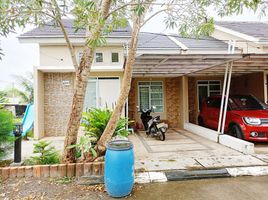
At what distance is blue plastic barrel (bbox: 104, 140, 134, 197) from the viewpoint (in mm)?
3619

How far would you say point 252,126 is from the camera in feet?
21.9

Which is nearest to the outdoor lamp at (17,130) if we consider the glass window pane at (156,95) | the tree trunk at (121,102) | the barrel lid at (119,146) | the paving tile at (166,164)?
the tree trunk at (121,102)

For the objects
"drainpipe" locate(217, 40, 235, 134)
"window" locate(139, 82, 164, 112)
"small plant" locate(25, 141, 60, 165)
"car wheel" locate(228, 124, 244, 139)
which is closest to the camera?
"small plant" locate(25, 141, 60, 165)

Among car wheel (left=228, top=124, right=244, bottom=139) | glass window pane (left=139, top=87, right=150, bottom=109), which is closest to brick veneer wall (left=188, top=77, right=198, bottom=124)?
glass window pane (left=139, top=87, right=150, bottom=109)

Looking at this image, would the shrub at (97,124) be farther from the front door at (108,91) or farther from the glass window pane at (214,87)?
the glass window pane at (214,87)

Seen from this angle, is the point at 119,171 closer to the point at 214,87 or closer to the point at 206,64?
the point at 206,64

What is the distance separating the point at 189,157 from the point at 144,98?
646 cm

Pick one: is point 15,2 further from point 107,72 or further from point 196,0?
point 107,72

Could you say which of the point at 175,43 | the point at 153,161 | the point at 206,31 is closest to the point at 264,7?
the point at 206,31

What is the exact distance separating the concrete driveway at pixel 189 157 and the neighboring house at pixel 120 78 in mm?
2750

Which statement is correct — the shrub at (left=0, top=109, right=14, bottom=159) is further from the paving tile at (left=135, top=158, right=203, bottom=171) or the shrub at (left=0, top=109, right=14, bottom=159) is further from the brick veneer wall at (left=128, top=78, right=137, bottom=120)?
the brick veneer wall at (left=128, top=78, right=137, bottom=120)

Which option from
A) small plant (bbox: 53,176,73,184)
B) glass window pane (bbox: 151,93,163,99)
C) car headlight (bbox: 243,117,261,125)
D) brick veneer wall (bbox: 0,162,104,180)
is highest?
glass window pane (bbox: 151,93,163,99)

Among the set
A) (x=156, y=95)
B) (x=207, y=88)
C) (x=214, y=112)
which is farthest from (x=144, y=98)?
(x=214, y=112)

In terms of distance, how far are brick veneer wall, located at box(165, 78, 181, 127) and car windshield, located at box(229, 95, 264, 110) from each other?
3797 mm
